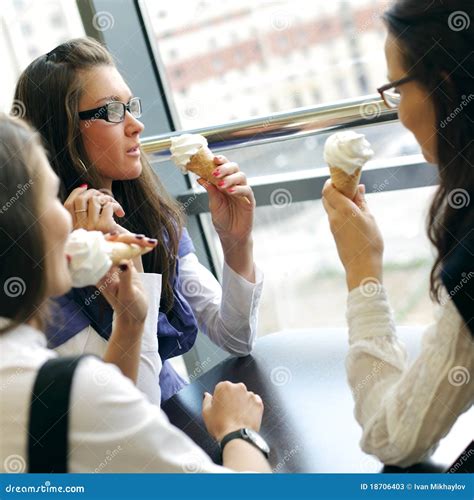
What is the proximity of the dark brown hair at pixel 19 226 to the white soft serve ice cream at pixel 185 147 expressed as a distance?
0.65 metres

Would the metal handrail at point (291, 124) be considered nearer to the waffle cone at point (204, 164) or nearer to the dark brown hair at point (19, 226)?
the waffle cone at point (204, 164)

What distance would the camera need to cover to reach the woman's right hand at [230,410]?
131 centimetres

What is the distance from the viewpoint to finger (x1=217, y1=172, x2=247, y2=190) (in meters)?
1.75

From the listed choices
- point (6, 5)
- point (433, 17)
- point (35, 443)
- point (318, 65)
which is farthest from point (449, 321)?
point (6, 5)

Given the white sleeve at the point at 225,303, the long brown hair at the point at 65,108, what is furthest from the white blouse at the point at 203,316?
the long brown hair at the point at 65,108

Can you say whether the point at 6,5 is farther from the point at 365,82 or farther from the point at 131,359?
the point at 131,359

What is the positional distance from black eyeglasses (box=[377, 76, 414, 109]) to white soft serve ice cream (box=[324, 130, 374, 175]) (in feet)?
0.25

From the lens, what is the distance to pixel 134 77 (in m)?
2.61

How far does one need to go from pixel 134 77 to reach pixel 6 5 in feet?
1.93

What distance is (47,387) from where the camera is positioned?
1005mm

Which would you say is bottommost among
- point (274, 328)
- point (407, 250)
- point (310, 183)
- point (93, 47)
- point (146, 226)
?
point (274, 328)

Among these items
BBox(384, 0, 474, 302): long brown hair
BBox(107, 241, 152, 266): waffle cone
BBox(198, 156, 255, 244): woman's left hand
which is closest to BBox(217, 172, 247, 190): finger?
BBox(198, 156, 255, 244): woman's left hand

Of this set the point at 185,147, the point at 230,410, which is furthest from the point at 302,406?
the point at 185,147

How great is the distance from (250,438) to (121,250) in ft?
1.23
